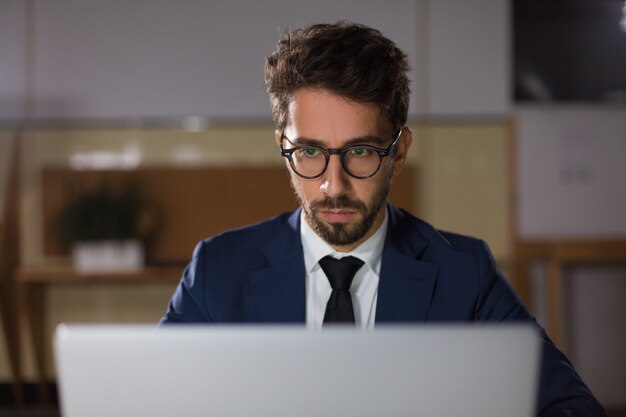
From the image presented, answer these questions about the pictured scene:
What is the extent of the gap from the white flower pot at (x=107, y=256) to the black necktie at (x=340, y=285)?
321 cm

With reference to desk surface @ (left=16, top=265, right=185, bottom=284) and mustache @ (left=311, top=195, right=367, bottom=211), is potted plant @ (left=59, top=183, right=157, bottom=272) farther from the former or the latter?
mustache @ (left=311, top=195, right=367, bottom=211)

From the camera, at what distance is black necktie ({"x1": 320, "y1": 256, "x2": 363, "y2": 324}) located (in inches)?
62.2

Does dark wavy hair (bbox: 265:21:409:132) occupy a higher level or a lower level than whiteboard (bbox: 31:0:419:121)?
lower

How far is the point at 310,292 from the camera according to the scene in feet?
5.59

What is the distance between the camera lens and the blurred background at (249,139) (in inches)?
193

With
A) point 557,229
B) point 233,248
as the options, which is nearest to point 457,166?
point 557,229

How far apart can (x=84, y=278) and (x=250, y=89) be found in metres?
1.55

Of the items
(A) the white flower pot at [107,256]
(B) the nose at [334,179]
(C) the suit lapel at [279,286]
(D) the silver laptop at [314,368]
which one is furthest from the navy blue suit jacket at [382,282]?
(A) the white flower pot at [107,256]

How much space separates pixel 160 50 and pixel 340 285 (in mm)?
3746

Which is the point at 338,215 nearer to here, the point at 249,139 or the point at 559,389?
the point at 559,389

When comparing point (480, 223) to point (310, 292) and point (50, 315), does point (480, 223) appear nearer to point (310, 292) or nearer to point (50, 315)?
point (50, 315)

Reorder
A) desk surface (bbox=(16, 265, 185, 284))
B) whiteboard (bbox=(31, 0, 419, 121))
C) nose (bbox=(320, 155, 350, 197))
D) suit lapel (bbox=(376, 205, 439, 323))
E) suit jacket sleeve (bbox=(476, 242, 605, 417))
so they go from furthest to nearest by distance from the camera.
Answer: whiteboard (bbox=(31, 0, 419, 121)) → desk surface (bbox=(16, 265, 185, 284)) → suit lapel (bbox=(376, 205, 439, 323)) → nose (bbox=(320, 155, 350, 197)) → suit jacket sleeve (bbox=(476, 242, 605, 417))

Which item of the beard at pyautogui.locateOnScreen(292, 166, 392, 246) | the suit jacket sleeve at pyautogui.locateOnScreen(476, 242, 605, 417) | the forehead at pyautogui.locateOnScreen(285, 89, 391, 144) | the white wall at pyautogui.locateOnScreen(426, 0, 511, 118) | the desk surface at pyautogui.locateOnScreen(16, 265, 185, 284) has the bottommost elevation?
the desk surface at pyautogui.locateOnScreen(16, 265, 185, 284)

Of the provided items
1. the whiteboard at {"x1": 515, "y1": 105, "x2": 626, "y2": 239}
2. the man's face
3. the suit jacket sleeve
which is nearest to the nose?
the man's face
